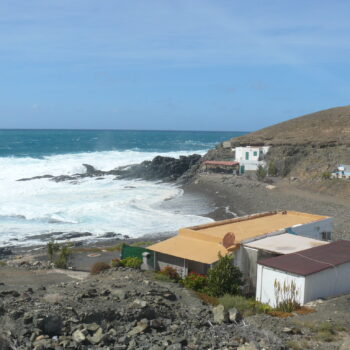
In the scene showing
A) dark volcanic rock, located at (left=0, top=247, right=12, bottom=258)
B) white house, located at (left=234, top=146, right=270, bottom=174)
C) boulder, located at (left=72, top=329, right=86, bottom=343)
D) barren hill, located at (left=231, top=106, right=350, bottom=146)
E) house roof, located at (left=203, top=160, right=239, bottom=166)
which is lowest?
dark volcanic rock, located at (left=0, top=247, right=12, bottom=258)

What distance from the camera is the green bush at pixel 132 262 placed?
1742 cm

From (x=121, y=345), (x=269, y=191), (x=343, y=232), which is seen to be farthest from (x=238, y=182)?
(x=121, y=345)

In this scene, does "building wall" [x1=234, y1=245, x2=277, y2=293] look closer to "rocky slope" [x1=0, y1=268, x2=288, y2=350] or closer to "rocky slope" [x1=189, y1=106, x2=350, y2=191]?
"rocky slope" [x1=0, y1=268, x2=288, y2=350]

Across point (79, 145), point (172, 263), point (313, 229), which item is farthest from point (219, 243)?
point (79, 145)

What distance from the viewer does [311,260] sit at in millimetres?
14727

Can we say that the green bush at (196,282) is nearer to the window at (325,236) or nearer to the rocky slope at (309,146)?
the window at (325,236)

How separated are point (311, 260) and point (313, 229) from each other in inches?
237

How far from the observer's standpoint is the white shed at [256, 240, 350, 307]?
45.0 ft

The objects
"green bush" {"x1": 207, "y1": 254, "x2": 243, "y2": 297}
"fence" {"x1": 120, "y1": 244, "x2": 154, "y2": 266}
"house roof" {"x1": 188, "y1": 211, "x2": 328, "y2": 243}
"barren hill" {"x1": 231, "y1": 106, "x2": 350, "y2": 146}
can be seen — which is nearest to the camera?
"green bush" {"x1": 207, "y1": 254, "x2": 243, "y2": 297}

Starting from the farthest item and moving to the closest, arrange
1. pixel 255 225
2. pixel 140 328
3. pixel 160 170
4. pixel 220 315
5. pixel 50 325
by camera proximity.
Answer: pixel 160 170, pixel 255 225, pixel 220 315, pixel 140 328, pixel 50 325

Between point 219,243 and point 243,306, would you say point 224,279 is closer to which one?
point 243,306

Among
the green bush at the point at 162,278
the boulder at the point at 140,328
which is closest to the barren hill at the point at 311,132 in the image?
the green bush at the point at 162,278

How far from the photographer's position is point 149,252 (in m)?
17.8

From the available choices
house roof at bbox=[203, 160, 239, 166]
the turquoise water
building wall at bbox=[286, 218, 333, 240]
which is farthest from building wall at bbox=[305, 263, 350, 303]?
the turquoise water
